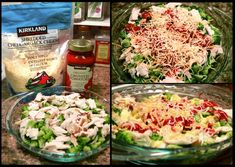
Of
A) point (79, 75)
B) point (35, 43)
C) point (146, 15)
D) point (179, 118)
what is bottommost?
point (179, 118)

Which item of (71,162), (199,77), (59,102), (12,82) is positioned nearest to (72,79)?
(59,102)

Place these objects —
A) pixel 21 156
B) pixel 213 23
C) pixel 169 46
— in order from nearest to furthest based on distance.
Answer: pixel 21 156 → pixel 169 46 → pixel 213 23

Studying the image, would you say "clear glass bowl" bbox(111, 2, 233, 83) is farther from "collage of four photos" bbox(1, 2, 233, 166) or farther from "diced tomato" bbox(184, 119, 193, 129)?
"diced tomato" bbox(184, 119, 193, 129)

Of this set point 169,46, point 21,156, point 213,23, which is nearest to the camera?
point 21,156

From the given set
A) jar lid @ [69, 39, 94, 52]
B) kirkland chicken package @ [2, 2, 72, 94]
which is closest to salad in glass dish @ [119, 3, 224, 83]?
jar lid @ [69, 39, 94, 52]

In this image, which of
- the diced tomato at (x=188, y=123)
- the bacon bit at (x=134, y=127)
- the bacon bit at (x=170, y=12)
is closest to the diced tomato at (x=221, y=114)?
the diced tomato at (x=188, y=123)

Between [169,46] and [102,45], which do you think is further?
[102,45]

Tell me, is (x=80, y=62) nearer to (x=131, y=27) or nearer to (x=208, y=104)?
(x=131, y=27)

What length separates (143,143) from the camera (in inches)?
39.9

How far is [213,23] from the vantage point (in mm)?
1287

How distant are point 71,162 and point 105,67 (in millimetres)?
440

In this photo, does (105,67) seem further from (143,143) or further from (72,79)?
(143,143)

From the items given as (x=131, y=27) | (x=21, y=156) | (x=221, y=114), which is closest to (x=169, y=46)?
(x=131, y=27)

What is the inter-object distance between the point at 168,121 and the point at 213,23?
0.41m
